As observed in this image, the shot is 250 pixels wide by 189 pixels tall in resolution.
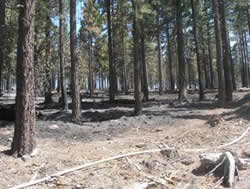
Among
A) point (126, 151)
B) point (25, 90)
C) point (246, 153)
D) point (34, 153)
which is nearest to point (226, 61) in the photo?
point (246, 153)

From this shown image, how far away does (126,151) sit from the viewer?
6172 millimetres

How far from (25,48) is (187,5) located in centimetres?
1666

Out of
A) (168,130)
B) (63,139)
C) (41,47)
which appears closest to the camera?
(63,139)

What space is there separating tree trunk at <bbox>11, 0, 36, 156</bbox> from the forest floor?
1.15ft

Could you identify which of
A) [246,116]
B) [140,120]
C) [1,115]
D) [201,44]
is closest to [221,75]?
[246,116]

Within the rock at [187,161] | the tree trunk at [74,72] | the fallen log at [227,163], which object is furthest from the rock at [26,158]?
the tree trunk at [74,72]

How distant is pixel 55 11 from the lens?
14859mm

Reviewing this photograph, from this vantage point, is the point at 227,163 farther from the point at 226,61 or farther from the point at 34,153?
the point at 226,61

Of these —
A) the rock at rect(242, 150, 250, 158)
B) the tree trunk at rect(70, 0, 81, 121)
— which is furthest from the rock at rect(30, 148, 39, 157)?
the rock at rect(242, 150, 250, 158)

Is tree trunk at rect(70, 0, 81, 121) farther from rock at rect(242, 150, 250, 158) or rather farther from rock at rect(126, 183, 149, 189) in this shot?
rock at rect(242, 150, 250, 158)

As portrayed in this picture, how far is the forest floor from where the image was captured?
4.61 m

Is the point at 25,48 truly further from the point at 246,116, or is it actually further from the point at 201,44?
the point at 201,44

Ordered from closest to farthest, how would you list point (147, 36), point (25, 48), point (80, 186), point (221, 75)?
1. point (80, 186)
2. point (25, 48)
3. point (221, 75)
4. point (147, 36)

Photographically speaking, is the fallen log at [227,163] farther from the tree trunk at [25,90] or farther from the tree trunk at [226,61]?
the tree trunk at [226,61]
